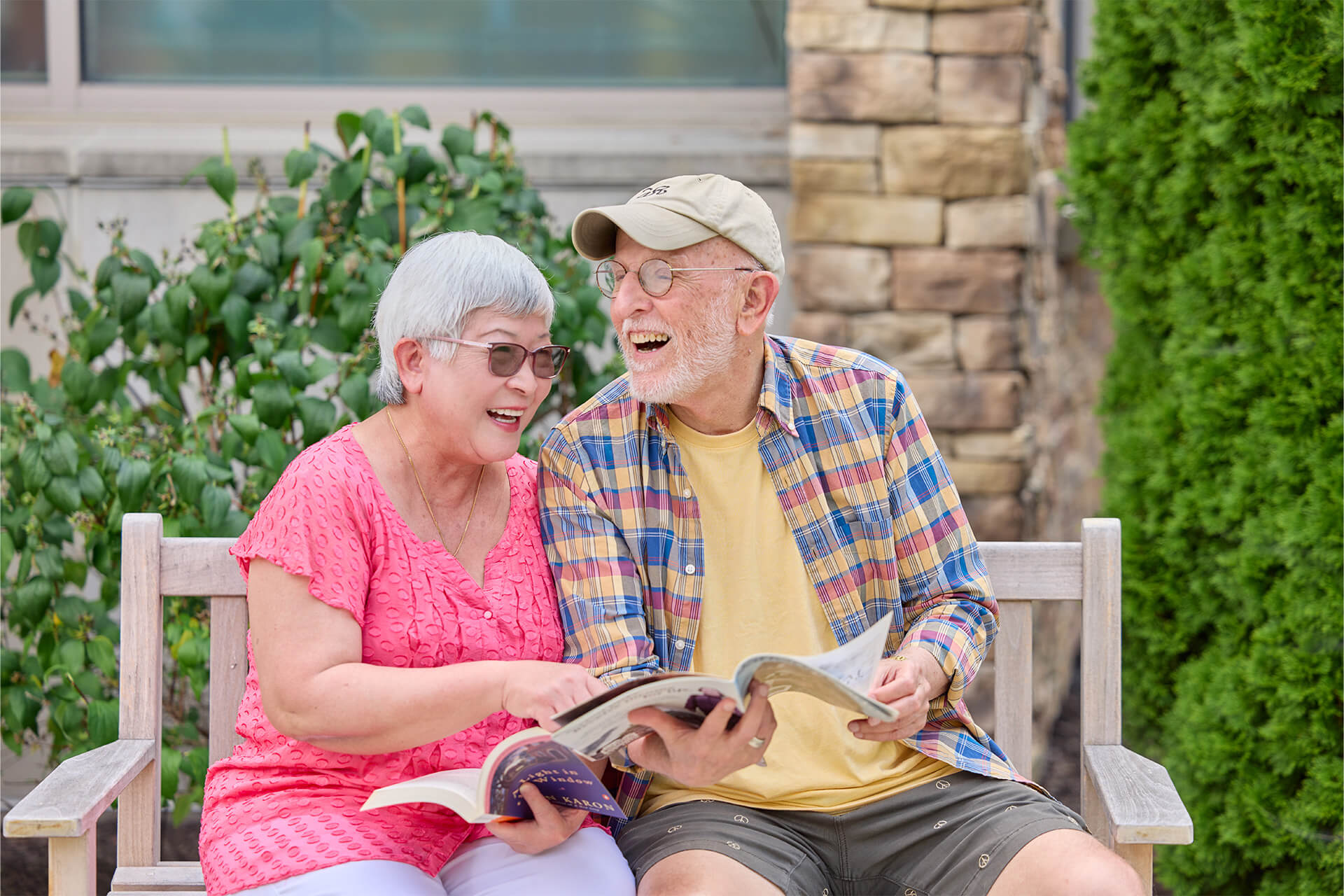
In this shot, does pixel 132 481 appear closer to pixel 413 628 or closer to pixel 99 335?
pixel 99 335

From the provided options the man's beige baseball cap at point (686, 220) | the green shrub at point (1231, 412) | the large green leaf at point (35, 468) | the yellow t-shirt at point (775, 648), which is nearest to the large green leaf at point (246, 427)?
the large green leaf at point (35, 468)

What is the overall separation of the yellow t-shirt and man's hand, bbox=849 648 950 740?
0.15m

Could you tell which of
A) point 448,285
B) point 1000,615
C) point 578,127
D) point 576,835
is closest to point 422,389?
point 448,285

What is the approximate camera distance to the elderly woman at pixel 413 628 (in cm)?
189

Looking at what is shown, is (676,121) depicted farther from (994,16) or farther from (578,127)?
(994,16)

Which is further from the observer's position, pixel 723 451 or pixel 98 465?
pixel 98 465

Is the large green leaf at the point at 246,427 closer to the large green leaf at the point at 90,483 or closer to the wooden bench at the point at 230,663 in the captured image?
the large green leaf at the point at 90,483

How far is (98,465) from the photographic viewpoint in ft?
9.94

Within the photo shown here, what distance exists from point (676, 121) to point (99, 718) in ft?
8.58

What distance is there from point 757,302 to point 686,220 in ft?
0.69

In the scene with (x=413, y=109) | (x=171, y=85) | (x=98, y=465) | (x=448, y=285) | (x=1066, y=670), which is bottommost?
(x=1066, y=670)

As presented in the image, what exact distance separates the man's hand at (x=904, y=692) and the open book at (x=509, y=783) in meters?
0.45

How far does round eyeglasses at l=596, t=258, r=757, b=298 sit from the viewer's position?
222cm

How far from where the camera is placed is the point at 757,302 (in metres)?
2.30
